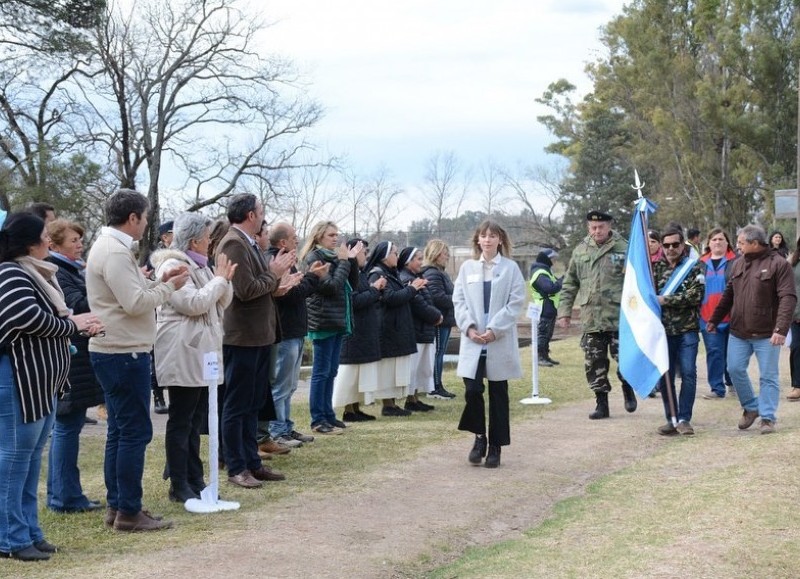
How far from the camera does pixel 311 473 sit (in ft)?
26.3

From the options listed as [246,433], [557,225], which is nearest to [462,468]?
[246,433]

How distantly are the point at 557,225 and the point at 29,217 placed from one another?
5321 centimetres

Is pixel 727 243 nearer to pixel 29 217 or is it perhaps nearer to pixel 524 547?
pixel 524 547

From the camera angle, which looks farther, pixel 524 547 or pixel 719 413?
pixel 719 413

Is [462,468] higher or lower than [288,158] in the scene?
lower

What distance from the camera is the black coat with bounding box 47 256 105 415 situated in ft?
21.9

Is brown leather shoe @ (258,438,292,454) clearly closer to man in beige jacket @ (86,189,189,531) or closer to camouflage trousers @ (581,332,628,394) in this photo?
man in beige jacket @ (86,189,189,531)

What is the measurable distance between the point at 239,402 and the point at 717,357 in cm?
725

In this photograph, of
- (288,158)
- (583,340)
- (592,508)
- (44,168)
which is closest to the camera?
(592,508)

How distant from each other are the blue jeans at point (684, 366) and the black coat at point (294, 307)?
3830 millimetres

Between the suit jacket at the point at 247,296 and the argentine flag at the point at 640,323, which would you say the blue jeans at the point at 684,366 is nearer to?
the argentine flag at the point at 640,323

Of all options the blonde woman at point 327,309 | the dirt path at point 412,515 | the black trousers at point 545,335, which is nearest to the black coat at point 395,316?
the blonde woman at point 327,309

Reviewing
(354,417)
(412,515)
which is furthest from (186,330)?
(354,417)

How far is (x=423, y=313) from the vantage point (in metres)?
11.9
